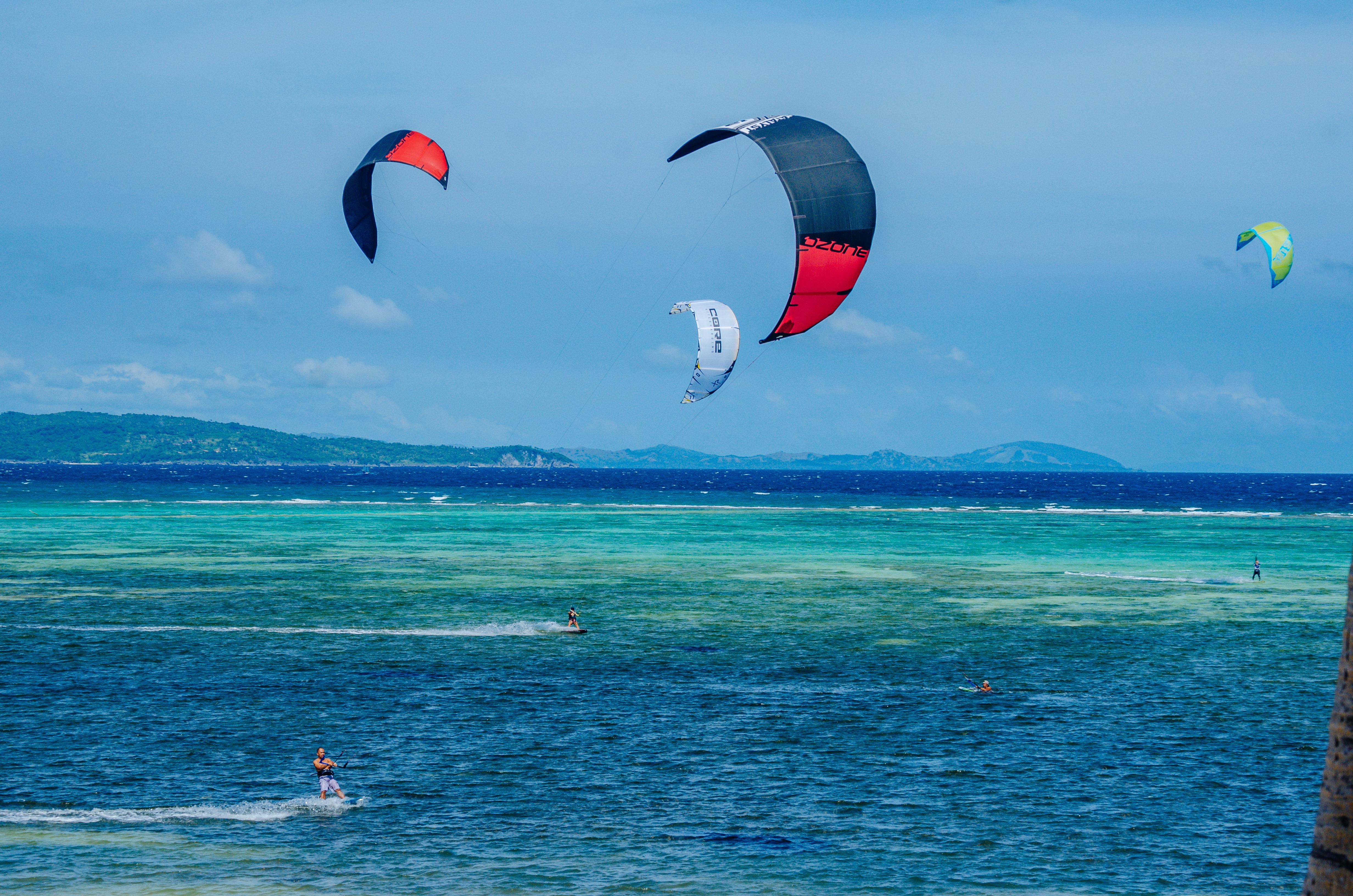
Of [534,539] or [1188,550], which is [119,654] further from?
[1188,550]

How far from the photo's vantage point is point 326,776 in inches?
848

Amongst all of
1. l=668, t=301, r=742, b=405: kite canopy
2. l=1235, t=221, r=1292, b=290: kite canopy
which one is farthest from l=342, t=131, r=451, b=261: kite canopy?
l=1235, t=221, r=1292, b=290: kite canopy

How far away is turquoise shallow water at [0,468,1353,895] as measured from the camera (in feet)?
62.5

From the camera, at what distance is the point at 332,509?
424ft

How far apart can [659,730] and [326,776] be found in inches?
308

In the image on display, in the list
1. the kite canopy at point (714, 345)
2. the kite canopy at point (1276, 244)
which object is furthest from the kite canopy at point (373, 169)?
the kite canopy at point (1276, 244)

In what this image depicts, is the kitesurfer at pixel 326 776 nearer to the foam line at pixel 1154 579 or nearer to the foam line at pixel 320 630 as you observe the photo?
the foam line at pixel 320 630

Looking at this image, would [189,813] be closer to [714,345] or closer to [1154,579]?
[714,345]

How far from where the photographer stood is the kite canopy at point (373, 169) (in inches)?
1485

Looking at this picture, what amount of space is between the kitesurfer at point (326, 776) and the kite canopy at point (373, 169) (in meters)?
20.2

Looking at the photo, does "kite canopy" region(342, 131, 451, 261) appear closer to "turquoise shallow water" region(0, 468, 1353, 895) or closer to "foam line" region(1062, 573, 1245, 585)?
"turquoise shallow water" region(0, 468, 1353, 895)

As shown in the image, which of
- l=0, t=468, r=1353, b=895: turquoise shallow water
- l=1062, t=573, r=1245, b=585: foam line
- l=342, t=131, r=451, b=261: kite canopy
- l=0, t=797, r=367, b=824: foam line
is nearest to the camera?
l=0, t=468, r=1353, b=895: turquoise shallow water

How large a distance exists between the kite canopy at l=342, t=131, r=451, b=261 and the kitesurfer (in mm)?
20230

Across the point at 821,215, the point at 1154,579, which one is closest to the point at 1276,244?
the point at 1154,579
